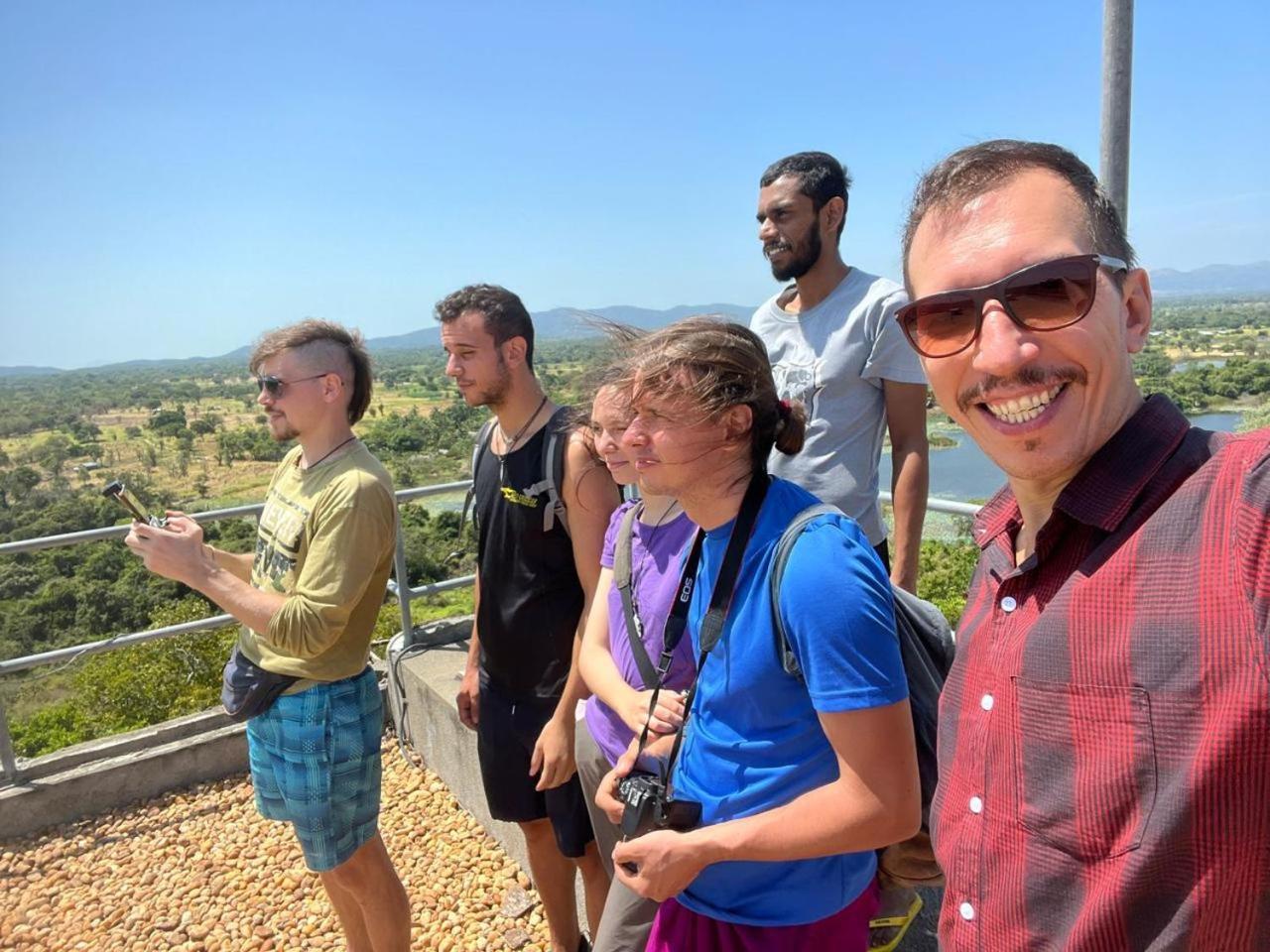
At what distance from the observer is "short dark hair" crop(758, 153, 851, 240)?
283 centimetres

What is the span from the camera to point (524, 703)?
273 cm

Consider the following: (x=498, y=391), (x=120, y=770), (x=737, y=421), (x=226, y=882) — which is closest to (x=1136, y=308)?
(x=737, y=421)

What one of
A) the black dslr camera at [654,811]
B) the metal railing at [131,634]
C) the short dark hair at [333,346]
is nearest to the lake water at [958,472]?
the black dslr camera at [654,811]

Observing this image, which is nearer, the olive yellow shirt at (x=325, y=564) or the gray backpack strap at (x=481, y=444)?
the olive yellow shirt at (x=325, y=564)

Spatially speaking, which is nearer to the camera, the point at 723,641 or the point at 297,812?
the point at 723,641

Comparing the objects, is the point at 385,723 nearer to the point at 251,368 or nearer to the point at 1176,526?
the point at 251,368

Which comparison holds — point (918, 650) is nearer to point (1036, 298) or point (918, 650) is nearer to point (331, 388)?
point (1036, 298)

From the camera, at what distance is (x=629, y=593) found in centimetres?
188

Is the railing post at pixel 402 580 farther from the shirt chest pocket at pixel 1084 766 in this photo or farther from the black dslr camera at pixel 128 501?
the shirt chest pocket at pixel 1084 766

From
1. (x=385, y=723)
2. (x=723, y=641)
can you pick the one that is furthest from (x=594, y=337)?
(x=385, y=723)

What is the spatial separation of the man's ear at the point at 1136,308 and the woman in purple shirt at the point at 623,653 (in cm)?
97

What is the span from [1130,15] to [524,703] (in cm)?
268

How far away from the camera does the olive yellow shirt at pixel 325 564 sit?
239cm

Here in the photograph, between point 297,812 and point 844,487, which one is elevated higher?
point 844,487
